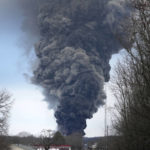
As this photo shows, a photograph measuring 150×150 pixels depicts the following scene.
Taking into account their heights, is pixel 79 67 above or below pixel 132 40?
above

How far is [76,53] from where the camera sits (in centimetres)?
5891

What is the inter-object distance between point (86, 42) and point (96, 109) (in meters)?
14.6

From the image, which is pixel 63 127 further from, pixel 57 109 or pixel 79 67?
pixel 79 67

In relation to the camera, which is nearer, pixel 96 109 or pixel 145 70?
pixel 145 70

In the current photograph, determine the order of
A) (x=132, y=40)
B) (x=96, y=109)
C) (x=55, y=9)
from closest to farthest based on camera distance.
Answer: (x=132, y=40) < (x=96, y=109) < (x=55, y=9)

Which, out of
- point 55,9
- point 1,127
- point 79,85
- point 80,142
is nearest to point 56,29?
point 55,9

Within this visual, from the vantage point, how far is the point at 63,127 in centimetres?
6234

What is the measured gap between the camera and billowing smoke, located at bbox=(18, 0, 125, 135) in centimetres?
5797

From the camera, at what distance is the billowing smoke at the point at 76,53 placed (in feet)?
190

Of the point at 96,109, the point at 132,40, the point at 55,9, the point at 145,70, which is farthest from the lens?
the point at 55,9

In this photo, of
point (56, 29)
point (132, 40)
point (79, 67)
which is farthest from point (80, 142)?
point (132, 40)

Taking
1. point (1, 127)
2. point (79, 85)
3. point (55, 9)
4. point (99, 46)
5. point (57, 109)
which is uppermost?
point (55, 9)

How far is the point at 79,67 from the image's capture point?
57.4 metres

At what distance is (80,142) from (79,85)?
17373mm
